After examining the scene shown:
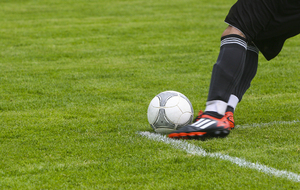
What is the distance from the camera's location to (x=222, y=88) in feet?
10.8

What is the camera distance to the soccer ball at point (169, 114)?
11.3 ft

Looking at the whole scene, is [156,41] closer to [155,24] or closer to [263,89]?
[155,24]

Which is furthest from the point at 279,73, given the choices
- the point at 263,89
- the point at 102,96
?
the point at 102,96

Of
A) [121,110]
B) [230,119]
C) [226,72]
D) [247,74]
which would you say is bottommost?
[121,110]

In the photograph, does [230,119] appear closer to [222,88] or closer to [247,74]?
[222,88]

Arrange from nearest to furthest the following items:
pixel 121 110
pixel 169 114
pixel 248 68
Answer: pixel 169 114
pixel 248 68
pixel 121 110

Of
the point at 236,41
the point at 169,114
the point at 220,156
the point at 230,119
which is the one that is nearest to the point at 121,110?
the point at 169,114

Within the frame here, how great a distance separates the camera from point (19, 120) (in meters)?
3.95

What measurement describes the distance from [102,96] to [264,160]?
108 inches

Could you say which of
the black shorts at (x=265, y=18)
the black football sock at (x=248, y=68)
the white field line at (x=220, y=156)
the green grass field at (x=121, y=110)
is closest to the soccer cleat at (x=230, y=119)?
the green grass field at (x=121, y=110)

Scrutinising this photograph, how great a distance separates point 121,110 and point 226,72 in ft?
4.84

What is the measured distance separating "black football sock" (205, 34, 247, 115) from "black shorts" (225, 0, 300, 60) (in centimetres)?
12

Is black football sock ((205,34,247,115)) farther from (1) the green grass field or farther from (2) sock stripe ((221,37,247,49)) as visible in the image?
(1) the green grass field

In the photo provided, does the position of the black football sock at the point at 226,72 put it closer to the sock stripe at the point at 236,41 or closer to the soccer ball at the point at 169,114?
the sock stripe at the point at 236,41
